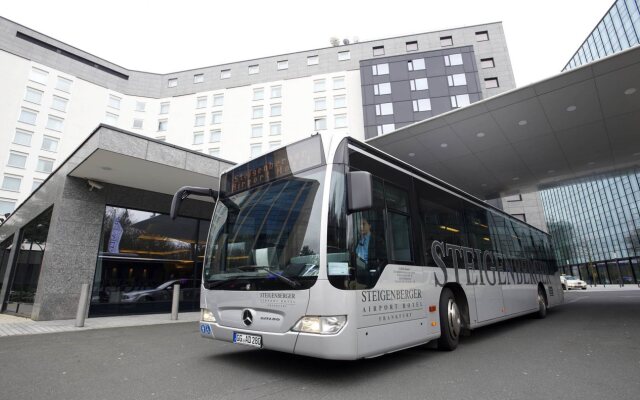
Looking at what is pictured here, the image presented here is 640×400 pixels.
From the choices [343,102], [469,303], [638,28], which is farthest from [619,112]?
[638,28]

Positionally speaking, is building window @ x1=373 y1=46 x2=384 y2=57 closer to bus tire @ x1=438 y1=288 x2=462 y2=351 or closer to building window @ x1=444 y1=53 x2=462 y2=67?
building window @ x1=444 y1=53 x2=462 y2=67

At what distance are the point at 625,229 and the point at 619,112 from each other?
52865 millimetres

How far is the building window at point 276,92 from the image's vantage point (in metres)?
39.6

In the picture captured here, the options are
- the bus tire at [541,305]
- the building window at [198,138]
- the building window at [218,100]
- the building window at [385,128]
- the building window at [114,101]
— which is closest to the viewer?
the bus tire at [541,305]

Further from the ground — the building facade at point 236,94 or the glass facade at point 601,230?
the building facade at point 236,94

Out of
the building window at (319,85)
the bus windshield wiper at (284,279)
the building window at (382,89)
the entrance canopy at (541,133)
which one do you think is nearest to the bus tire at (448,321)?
the bus windshield wiper at (284,279)

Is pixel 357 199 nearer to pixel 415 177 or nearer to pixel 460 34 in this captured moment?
pixel 415 177

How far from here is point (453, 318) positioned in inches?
227

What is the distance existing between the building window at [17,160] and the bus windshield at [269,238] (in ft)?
138

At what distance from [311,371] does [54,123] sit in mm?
46081

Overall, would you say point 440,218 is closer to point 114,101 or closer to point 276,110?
point 276,110

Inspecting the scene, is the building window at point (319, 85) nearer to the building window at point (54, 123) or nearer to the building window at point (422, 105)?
the building window at point (422, 105)

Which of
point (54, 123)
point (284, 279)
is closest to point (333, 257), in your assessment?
point (284, 279)

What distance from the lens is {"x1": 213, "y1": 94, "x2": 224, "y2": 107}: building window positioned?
40.7 metres
